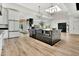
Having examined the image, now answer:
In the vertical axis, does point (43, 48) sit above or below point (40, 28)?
below

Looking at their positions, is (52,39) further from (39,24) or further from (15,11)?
(15,11)

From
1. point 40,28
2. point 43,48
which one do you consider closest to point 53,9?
point 40,28

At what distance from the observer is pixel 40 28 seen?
172 centimetres

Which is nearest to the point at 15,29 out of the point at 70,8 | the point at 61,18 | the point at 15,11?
the point at 15,11

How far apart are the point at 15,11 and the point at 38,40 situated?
1.87 feet

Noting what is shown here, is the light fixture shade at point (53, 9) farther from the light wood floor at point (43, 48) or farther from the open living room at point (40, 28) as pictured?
the light wood floor at point (43, 48)

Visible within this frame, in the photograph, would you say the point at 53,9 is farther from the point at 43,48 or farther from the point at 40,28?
the point at 43,48

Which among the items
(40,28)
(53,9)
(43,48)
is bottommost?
(43,48)

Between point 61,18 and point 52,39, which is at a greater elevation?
point 61,18

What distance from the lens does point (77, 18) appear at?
5.44ft

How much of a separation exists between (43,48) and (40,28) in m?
0.32

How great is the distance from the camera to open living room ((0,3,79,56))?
5.34 ft

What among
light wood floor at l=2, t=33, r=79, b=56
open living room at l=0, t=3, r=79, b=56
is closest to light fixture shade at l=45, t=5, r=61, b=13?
open living room at l=0, t=3, r=79, b=56

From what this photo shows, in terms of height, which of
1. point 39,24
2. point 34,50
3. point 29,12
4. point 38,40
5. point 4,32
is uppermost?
point 29,12
